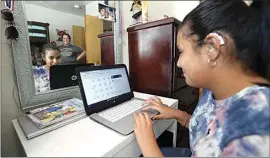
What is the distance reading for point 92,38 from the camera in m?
0.99

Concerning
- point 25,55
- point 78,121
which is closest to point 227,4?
point 78,121

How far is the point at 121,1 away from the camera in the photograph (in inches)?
44.6

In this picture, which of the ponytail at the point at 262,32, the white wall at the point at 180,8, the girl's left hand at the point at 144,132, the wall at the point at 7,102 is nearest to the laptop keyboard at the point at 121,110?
the girl's left hand at the point at 144,132

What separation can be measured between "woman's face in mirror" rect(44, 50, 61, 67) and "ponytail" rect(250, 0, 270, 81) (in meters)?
0.87

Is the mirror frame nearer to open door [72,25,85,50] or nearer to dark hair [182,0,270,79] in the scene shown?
open door [72,25,85,50]

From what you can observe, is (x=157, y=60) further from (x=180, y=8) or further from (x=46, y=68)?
(x=180, y=8)

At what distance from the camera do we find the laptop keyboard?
620 millimetres

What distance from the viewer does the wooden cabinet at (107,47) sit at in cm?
106

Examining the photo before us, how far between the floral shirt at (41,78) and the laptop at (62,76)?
0.07 ft

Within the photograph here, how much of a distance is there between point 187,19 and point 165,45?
0.47m

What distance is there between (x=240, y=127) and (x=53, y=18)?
3.11 ft

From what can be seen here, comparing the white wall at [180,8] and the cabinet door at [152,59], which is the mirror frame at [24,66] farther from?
the white wall at [180,8]

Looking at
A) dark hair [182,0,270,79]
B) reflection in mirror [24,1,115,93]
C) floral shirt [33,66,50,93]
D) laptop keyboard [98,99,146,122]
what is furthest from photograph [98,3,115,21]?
dark hair [182,0,270,79]

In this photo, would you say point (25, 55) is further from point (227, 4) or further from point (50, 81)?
point (227, 4)
